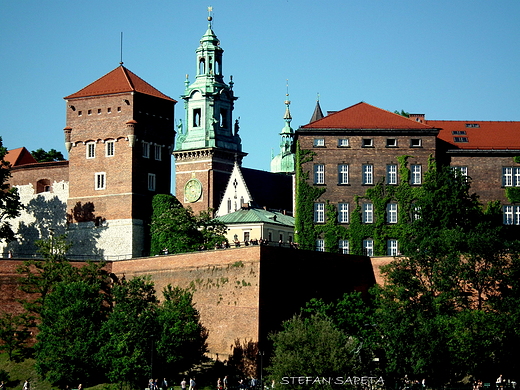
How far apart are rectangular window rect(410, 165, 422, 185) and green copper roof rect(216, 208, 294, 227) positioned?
46.2ft

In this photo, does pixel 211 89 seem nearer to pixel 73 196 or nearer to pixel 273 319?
pixel 73 196

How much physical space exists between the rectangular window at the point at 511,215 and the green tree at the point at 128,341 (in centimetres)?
2330

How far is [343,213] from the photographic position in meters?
75.4

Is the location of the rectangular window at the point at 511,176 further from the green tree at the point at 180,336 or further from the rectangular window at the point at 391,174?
the green tree at the point at 180,336

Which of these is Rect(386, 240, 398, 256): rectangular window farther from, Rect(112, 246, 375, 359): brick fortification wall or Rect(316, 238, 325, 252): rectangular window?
Rect(316, 238, 325, 252): rectangular window

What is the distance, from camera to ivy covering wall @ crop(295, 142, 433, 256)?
74.6 metres

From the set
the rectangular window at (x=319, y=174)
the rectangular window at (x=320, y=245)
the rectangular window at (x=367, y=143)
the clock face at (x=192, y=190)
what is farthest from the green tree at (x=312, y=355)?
the clock face at (x=192, y=190)

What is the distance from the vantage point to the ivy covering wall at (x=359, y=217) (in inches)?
2938

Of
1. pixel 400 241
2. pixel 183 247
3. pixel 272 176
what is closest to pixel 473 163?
pixel 400 241

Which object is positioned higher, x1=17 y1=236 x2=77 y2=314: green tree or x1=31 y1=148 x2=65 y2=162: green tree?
x1=31 y1=148 x2=65 y2=162: green tree

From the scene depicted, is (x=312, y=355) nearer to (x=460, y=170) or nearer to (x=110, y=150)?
(x=460, y=170)

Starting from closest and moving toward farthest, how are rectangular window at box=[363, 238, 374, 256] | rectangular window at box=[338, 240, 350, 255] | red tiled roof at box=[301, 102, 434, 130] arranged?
rectangular window at box=[363, 238, 374, 256] < rectangular window at box=[338, 240, 350, 255] < red tiled roof at box=[301, 102, 434, 130]

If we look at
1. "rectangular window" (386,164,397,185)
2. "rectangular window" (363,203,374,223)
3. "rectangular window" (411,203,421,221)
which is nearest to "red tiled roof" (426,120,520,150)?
"rectangular window" (386,164,397,185)

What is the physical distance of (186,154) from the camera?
104312 mm
